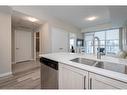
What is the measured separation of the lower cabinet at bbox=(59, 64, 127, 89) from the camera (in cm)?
78

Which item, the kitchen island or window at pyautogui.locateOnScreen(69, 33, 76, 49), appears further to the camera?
window at pyautogui.locateOnScreen(69, 33, 76, 49)

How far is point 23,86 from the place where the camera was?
7.57ft

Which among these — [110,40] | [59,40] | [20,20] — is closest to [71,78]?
[59,40]

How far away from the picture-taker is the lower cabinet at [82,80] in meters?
0.78

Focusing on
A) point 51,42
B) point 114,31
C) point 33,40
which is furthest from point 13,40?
point 114,31

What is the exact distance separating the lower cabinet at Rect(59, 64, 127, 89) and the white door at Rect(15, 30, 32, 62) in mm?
4611

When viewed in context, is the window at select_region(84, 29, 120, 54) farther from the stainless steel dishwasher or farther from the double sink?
the stainless steel dishwasher

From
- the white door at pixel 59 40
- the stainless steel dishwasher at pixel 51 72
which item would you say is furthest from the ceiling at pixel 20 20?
the stainless steel dishwasher at pixel 51 72

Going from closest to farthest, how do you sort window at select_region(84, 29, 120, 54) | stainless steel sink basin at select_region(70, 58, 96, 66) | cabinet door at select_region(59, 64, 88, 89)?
cabinet door at select_region(59, 64, 88, 89), stainless steel sink basin at select_region(70, 58, 96, 66), window at select_region(84, 29, 120, 54)

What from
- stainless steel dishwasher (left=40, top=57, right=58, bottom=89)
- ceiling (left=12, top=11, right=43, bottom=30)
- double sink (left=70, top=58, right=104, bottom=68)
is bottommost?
stainless steel dishwasher (left=40, top=57, right=58, bottom=89)

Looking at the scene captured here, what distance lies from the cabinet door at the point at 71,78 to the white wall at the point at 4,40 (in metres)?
2.32

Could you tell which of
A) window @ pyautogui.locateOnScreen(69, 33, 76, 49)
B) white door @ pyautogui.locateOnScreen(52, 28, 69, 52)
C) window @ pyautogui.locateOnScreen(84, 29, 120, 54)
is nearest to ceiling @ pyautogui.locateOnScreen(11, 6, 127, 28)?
white door @ pyautogui.locateOnScreen(52, 28, 69, 52)

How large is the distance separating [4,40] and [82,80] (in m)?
2.84

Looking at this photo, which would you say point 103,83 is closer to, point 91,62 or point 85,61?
point 91,62
